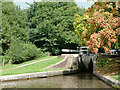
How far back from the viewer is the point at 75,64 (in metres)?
22.3

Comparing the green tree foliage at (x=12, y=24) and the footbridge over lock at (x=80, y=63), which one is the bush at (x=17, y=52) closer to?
the green tree foliage at (x=12, y=24)

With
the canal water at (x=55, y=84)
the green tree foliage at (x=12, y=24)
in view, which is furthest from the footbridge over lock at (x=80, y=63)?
the green tree foliage at (x=12, y=24)

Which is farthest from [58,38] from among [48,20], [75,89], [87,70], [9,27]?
[75,89]

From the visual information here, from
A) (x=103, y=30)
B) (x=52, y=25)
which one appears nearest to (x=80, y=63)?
(x=103, y=30)

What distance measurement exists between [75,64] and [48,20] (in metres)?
13.8

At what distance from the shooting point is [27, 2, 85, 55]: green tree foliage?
32719 millimetres

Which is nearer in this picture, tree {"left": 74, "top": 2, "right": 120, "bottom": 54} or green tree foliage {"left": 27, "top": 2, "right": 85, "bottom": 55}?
tree {"left": 74, "top": 2, "right": 120, "bottom": 54}

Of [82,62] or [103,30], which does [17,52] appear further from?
[103,30]

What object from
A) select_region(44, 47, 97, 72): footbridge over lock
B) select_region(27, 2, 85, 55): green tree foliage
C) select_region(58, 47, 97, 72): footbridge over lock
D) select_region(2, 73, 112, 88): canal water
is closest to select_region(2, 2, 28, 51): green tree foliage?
select_region(27, 2, 85, 55): green tree foliage

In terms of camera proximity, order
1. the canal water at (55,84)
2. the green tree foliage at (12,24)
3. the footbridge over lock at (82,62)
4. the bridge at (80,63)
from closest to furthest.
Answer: the canal water at (55,84) < the bridge at (80,63) < the footbridge over lock at (82,62) < the green tree foliage at (12,24)

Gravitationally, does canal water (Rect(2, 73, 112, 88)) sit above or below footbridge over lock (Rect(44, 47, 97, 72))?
below

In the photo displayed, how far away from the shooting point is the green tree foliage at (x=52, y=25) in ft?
107

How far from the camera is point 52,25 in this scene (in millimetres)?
33031

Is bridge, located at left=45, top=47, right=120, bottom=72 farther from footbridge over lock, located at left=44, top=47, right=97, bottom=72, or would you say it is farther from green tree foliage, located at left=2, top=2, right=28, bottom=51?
green tree foliage, located at left=2, top=2, right=28, bottom=51
